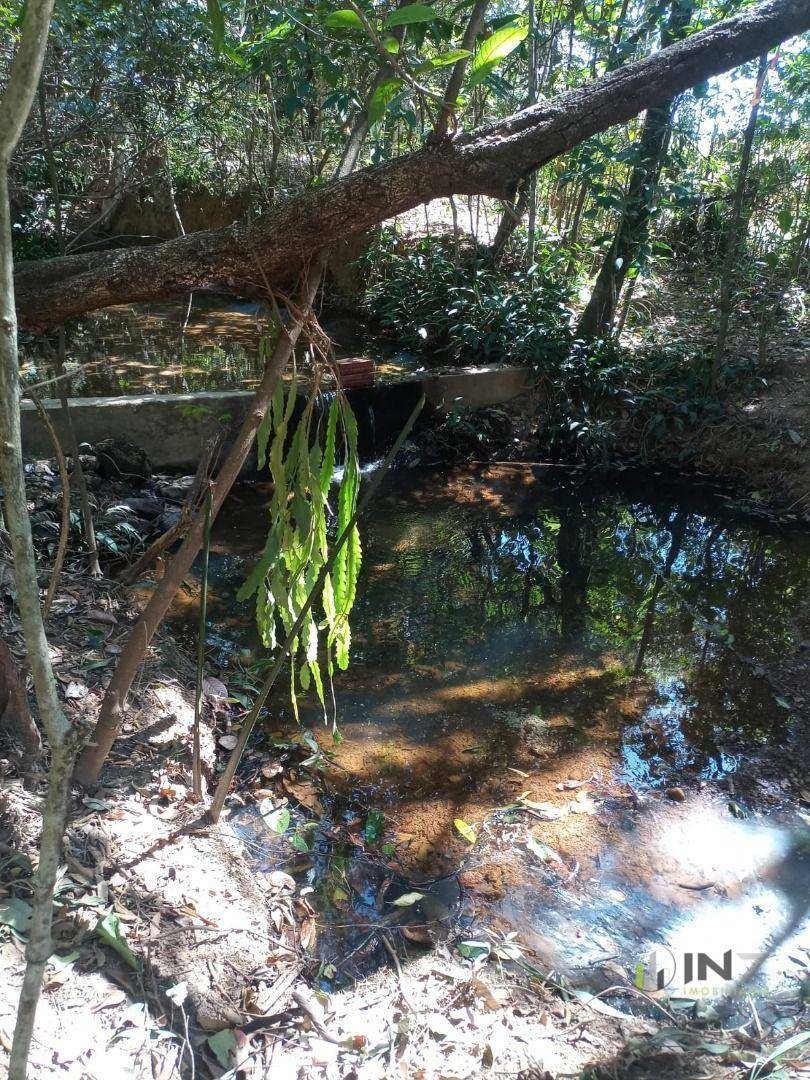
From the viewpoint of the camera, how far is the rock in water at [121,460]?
498 cm

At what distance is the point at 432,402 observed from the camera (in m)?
6.64

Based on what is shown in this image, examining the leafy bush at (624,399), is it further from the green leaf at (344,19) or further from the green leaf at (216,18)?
the green leaf at (344,19)

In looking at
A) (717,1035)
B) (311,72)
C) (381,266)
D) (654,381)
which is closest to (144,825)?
(717,1035)

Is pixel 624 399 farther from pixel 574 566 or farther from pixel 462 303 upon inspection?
pixel 574 566

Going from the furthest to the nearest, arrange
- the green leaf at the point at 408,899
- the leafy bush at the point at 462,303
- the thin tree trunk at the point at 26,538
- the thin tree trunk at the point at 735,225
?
the leafy bush at the point at 462,303, the thin tree trunk at the point at 735,225, the green leaf at the point at 408,899, the thin tree trunk at the point at 26,538

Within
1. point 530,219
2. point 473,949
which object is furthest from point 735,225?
point 473,949

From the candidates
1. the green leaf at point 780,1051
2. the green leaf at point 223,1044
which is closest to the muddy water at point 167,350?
the green leaf at point 223,1044

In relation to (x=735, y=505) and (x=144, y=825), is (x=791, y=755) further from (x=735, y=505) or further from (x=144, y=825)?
(x=735, y=505)

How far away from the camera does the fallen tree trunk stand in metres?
1.77

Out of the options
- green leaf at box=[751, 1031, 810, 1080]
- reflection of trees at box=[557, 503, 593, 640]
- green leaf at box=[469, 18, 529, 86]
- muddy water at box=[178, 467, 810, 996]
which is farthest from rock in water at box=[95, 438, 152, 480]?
green leaf at box=[751, 1031, 810, 1080]

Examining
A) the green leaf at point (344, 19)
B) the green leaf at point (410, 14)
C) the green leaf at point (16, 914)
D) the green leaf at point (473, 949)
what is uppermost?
the green leaf at point (344, 19)

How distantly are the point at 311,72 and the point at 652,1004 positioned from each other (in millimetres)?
5054

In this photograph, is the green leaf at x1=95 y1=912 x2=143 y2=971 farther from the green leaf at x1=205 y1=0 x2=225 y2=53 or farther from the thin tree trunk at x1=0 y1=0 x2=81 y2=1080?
the green leaf at x1=205 y1=0 x2=225 y2=53

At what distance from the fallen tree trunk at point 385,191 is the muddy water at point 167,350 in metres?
3.76
